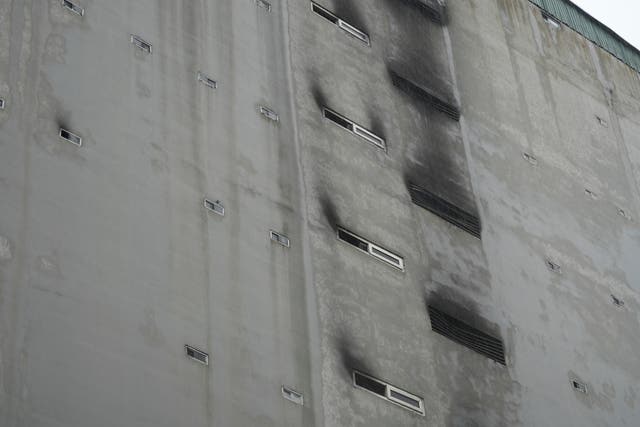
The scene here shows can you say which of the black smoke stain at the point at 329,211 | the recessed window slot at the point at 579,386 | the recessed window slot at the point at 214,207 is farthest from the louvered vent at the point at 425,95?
the recessed window slot at the point at 214,207

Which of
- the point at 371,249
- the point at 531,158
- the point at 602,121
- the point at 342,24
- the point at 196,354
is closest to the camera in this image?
the point at 196,354

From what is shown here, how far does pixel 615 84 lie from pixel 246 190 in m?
14.9

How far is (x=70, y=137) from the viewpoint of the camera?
1972 centimetres

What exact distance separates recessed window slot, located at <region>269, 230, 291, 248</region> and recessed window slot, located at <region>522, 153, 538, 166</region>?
8501 mm

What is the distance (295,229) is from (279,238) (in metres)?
0.45

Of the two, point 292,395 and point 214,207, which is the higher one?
point 214,207

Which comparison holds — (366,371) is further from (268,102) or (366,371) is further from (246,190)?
(268,102)

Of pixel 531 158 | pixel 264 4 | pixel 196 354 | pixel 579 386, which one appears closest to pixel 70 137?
pixel 196 354

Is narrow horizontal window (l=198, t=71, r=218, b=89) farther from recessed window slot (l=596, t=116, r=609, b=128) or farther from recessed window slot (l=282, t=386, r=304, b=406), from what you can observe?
recessed window slot (l=596, t=116, r=609, b=128)

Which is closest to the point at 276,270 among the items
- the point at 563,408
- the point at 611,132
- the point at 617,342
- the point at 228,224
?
the point at 228,224

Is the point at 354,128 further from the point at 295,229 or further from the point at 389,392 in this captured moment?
the point at 389,392

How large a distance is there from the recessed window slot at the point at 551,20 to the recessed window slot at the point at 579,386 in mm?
11057

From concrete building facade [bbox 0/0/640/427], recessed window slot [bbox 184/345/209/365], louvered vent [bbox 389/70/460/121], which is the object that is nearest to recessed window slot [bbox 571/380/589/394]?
concrete building facade [bbox 0/0/640/427]

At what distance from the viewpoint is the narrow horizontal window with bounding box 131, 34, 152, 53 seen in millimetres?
21797
